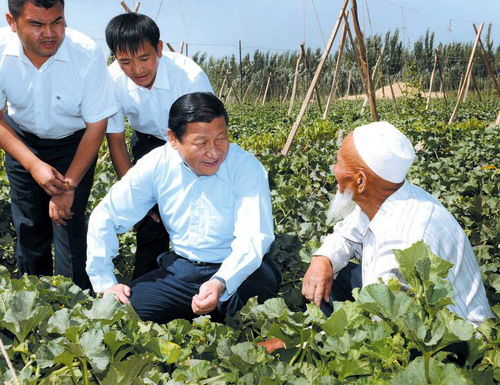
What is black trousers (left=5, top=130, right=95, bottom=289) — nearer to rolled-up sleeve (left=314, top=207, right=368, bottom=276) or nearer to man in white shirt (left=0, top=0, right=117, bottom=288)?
man in white shirt (left=0, top=0, right=117, bottom=288)

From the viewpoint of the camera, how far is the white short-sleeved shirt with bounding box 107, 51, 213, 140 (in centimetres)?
305

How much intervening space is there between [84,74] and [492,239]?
2322 mm

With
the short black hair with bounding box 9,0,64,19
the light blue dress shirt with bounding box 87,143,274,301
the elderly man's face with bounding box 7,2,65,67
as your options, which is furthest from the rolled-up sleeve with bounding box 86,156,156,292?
the short black hair with bounding box 9,0,64,19

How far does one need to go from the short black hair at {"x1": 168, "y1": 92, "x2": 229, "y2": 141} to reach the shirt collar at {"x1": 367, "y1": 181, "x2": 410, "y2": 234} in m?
0.73

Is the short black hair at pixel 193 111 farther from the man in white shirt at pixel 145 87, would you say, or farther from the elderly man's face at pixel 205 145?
the man in white shirt at pixel 145 87

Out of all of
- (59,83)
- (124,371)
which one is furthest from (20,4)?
(124,371)

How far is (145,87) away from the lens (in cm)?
305

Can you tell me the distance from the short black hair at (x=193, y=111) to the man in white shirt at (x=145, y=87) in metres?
0.55

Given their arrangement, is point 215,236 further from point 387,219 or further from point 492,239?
point 492,239

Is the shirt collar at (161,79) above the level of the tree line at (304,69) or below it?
above

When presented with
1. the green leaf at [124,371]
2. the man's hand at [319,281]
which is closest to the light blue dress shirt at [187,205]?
the man's hand at [319,281]

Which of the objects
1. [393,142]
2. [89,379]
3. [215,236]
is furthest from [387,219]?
[89,379]

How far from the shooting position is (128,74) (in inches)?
113

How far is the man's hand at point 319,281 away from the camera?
231cm
